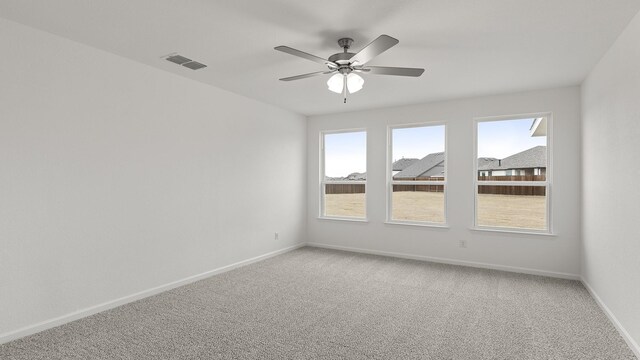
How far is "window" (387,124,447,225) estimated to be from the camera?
5172 mm

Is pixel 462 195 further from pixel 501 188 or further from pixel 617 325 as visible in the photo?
pixel 617 325

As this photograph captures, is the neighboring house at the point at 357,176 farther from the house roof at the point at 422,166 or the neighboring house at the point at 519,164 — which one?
the neighboring house at the point at 519,164

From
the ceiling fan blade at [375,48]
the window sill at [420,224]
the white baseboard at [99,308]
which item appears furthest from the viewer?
the window sill at [420,224]

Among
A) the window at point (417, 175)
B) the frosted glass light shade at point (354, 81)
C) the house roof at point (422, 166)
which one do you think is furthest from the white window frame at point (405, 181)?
the frosted glass light shade at point (354, 81)

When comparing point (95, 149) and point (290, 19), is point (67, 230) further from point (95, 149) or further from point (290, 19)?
point (290, 19)

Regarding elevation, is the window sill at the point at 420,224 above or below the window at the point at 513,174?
below

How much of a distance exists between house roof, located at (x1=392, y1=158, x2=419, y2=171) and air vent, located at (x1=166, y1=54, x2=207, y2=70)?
10.9 feet

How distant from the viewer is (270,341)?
8.52 feet

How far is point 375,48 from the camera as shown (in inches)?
95.0

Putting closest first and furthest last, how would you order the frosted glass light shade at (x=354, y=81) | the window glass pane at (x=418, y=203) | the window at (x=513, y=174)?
the frosted glass light shade at (x=354, y=81) < the window at (x=513, y=174) < the window glass pane at (x=418, y=203)

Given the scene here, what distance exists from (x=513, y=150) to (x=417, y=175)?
4.52ft

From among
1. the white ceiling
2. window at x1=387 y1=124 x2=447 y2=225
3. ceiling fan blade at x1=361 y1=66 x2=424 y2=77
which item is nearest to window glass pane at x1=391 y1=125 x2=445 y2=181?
window at x1=387 y1=124 x2=447 y2=225

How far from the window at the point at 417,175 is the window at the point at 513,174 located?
1.79ft

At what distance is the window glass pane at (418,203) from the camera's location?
203 inches
